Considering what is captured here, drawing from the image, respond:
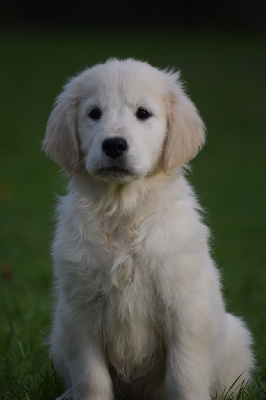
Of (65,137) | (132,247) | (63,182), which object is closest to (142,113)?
(65,137)

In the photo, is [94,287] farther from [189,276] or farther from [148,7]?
[148,7]

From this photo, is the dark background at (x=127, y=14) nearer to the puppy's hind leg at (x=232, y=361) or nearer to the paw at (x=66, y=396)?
the puppy's hind leg at (x=232, y=361)

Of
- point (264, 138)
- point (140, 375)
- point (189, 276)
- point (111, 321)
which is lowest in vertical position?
point (264, 138)

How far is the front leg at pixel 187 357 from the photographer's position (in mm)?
3930

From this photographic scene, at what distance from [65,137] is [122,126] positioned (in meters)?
0.41

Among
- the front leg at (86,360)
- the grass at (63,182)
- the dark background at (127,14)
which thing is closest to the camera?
the front leg at (86,360)

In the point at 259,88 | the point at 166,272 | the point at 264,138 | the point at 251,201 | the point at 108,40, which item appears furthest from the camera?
the point at 108,40

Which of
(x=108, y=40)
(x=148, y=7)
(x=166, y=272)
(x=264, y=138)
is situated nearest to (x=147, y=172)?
(x=166, y=272)

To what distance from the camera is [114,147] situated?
3.89 metres

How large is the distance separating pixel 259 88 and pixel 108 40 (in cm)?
829

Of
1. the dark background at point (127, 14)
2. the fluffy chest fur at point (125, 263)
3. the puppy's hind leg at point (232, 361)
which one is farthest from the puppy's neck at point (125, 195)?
the dark background at point (127, 14)

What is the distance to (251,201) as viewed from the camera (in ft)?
37.8

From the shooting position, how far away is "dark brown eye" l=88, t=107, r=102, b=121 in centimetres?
410

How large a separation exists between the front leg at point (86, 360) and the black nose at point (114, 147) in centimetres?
84
